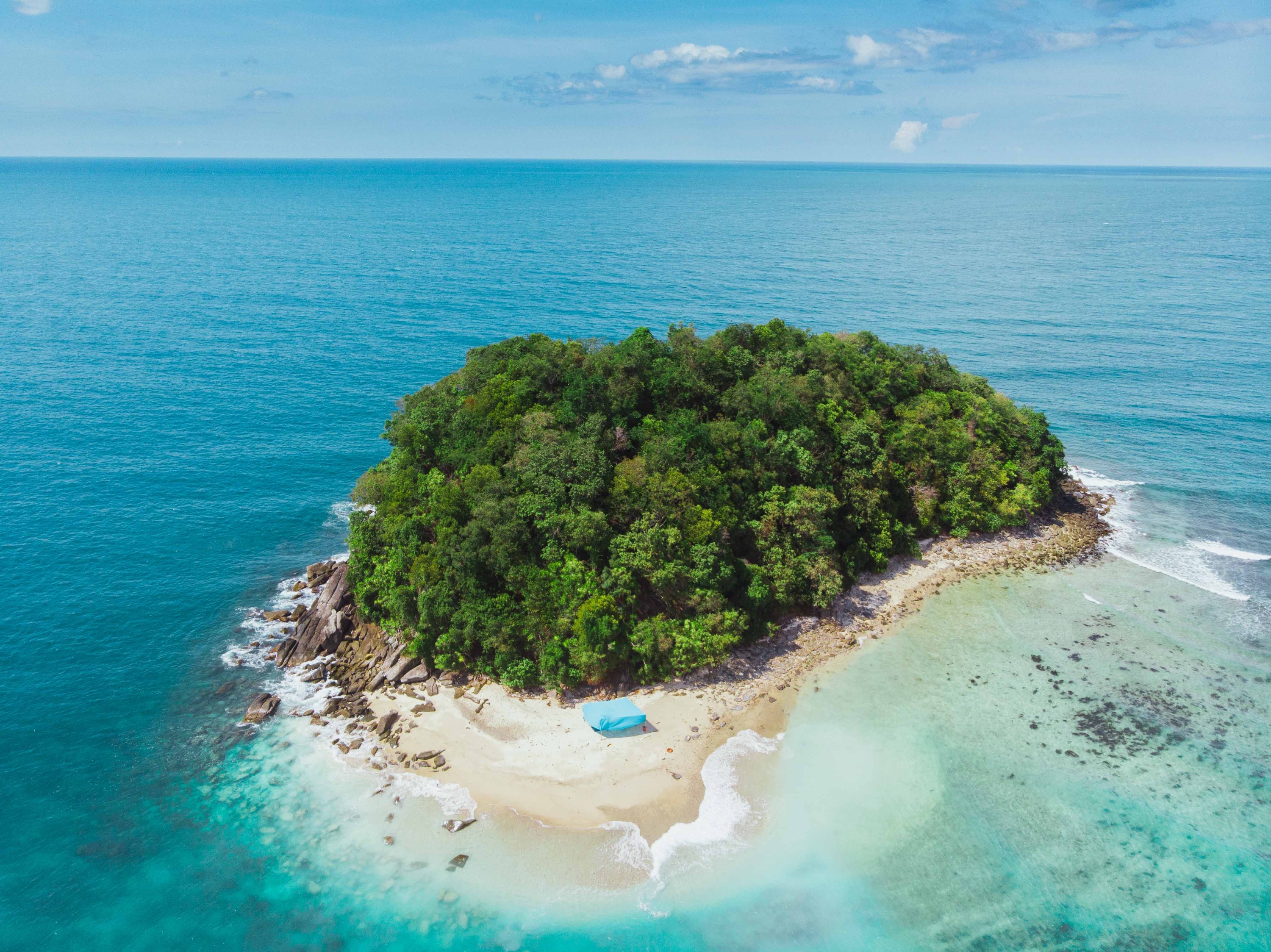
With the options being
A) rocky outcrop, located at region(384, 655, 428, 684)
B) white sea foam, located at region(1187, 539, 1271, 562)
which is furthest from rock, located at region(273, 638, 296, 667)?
white sea foam, located at region(1187, 539, 1271, 562)

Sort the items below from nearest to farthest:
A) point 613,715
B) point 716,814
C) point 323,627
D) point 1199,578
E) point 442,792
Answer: point 716,814 < point 442,792 < point 613,715 < point 323,627 < point 1199,578

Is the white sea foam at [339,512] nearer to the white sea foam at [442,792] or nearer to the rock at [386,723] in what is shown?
the rock at [386,723]

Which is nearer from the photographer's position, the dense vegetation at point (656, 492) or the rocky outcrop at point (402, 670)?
the dense vegetation at point (656, 492)

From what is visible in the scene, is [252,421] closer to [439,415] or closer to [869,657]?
[439,415]

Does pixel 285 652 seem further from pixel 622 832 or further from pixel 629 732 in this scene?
pixel 622 832

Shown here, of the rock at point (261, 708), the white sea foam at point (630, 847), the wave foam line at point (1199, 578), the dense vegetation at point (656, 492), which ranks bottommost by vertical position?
the white sea foam at point (630, 847)

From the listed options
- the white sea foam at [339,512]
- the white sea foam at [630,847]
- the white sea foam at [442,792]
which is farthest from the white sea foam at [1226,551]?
the white sea foam at [339,512]

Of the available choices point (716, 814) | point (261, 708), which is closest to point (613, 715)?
point (716, 814)
